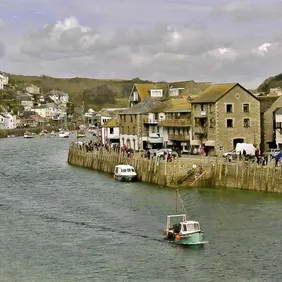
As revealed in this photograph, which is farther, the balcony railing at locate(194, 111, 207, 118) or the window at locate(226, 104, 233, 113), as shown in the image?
the balcony railing at locate(194, 111, 207, 118)

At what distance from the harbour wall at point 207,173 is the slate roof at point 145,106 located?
14038 millimetres

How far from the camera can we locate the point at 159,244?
40.0m

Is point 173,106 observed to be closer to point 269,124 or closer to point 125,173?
point 269,124

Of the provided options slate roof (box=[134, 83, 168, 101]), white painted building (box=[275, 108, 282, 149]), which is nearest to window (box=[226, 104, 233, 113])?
white painted building (box=[275, 108, 282, 149])

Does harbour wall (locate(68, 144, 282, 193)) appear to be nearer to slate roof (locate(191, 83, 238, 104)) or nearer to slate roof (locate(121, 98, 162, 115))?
slate roof (locate(191, 83, 238, 104))

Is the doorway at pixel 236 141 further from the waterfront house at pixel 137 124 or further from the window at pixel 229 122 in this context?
the waterfront house at pixel 137 124

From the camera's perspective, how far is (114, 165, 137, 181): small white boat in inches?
2584

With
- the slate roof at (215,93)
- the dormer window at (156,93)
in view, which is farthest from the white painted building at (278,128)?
the dormer window at (156,93)

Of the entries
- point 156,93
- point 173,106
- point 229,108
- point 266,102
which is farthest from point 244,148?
point 156,93

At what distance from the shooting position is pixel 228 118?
6944 centimetres

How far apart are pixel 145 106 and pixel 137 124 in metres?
2.48

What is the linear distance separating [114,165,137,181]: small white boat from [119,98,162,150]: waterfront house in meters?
15.1

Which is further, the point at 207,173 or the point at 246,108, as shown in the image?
the point at 246,108

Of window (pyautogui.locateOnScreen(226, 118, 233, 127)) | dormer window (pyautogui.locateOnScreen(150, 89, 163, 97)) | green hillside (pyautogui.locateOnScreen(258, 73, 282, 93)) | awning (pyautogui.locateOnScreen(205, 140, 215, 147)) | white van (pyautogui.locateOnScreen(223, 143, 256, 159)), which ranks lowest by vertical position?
white van (pyautogui.locateOnScreen(223, 143, 256, 159))
